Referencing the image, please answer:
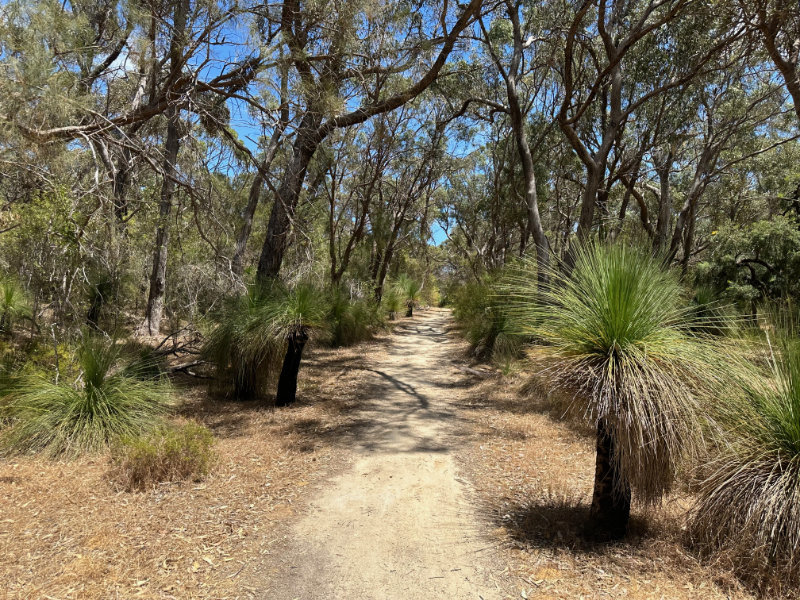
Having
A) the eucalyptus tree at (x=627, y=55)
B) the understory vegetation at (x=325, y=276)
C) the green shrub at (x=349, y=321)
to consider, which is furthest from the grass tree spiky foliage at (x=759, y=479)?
the green shrub at (x=349, y=321)

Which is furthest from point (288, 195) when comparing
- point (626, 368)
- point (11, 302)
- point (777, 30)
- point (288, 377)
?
point (777, 30)

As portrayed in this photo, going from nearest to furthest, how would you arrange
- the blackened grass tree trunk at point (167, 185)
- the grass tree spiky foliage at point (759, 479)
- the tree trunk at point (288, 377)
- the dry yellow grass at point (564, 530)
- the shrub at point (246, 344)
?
the grass tree spiky foliage at point (759, 479)
the dry yellow grass at point (564, 530)
the blackened grass tree trunk at point (167, 185)
the shrub at point (246, 344)
the tree trunk at point (288, 377)

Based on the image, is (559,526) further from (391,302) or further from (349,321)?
(391,302)

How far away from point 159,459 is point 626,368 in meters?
4.11

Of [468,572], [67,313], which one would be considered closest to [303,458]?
[468,572]

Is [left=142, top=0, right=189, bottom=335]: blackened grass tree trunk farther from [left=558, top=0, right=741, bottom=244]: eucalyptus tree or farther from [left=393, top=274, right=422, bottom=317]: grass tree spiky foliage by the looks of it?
[left=393, top=274, right=422, bottom=317]: grass tree spiky foliage

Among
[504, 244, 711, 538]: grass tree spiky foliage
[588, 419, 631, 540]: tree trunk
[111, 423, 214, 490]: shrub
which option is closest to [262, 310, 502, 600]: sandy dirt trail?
[588, 419, 631, 540]: tree trunk

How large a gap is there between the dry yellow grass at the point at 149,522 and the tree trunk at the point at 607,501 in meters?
2.44

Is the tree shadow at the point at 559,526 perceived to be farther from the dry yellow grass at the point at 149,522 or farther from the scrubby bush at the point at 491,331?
the scrubby bush at the point at 491,331

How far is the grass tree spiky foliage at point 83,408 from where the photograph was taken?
488cm

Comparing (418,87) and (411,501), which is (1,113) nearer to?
(418,87)

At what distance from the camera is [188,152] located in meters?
5.89

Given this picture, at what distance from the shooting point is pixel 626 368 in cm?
302

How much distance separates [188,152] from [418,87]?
3169 millimetres
